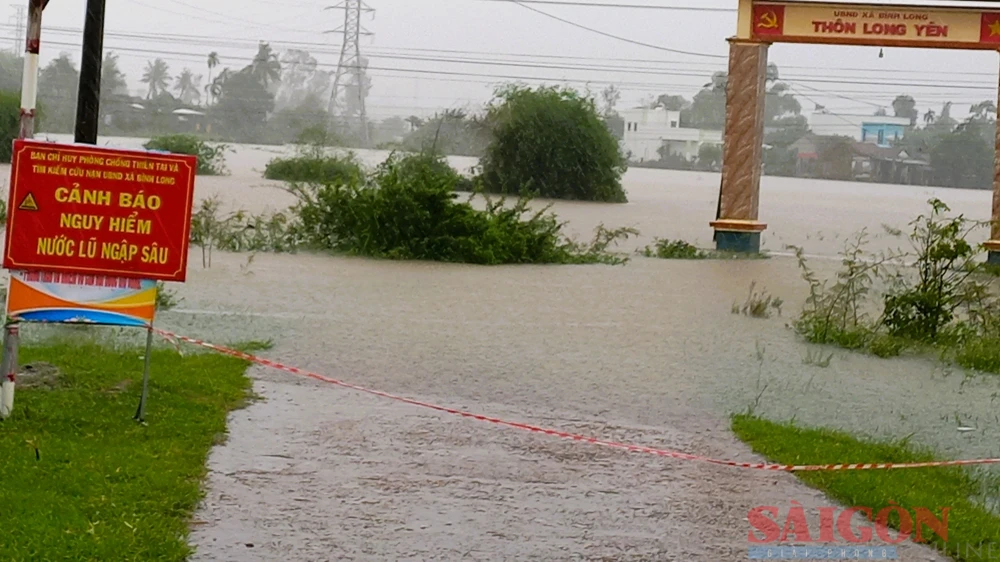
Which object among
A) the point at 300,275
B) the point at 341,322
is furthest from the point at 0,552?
the point at 300,275

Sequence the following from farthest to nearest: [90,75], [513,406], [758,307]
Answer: [758,307] < [90,75] < [513,406]

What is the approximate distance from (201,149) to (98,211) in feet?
136

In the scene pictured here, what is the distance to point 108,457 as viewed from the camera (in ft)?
22.6

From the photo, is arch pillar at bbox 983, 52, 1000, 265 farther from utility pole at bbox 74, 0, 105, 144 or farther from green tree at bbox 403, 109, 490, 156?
green tree at bbox 403, 109, 490, 156

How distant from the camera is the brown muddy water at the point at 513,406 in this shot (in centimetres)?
634

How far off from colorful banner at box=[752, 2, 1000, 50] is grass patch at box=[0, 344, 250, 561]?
1675cm

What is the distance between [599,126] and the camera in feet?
149

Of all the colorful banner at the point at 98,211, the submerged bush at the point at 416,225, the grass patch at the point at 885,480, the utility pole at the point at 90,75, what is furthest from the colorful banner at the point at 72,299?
the submerged bush at the point at 416,225

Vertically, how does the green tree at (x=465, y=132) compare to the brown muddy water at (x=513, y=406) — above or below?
above

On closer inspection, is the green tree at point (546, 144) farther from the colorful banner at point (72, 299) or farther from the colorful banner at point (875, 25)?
the colorful banner at point (72, 299)

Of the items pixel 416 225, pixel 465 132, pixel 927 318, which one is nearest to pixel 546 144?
pixel 465 132

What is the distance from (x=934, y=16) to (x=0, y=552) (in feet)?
72.3

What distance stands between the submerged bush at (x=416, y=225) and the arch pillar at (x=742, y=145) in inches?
155

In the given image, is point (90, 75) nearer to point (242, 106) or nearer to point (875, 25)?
point (875, 25)
